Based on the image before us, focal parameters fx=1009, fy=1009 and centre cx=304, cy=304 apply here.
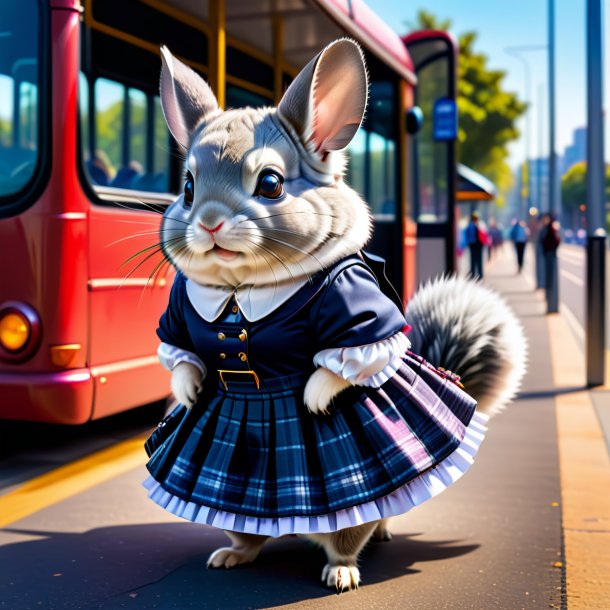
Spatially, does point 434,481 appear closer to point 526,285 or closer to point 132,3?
point 132,3

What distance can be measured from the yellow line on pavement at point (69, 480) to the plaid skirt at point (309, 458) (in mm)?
1382

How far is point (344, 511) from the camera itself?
3.26m

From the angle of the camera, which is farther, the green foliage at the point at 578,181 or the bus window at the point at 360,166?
the green foliage at the point at 578,181

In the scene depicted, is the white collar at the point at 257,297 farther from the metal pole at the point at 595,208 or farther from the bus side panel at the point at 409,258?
the bus side panel at the point at 409,258

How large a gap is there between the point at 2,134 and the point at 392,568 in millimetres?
3155

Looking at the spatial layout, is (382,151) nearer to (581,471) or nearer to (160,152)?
(160,152)

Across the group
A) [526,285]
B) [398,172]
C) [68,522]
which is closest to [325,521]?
[68,522]

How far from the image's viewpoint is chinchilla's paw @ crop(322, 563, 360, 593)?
3.43 metres

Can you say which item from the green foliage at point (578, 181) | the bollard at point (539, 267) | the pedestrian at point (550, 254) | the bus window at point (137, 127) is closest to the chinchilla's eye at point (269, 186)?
the bus window at point (137, 127)

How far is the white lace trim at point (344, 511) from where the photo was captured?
324cm

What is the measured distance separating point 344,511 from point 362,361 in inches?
19.4

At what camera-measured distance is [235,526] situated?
331 centimetres

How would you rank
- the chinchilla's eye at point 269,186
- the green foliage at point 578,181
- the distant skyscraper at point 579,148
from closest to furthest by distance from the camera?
1. the chinchilla's eye at point 269,186
2. the distant skyscraper at point 579,148
3. the green foliage at point 578,181

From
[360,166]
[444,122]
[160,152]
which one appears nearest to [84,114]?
[160,152]
